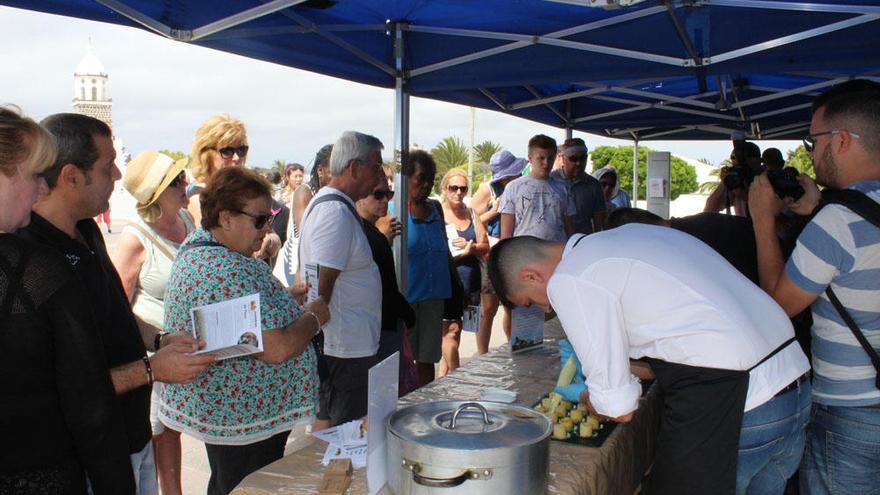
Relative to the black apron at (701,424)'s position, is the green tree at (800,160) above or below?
above

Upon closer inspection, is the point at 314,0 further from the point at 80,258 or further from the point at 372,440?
the point at 372,440

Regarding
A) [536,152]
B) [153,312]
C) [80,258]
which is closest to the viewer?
[80,258]

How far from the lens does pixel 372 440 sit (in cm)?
145

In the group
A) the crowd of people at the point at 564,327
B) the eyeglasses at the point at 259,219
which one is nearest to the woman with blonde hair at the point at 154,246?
the crowd of people at the point at 564,327

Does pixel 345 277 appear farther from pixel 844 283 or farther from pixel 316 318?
pixel 844 283

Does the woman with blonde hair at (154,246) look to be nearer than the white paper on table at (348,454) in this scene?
No

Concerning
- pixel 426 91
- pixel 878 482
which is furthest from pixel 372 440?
pixel 426 91

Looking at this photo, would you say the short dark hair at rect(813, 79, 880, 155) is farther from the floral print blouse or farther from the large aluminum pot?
the floral print blouse

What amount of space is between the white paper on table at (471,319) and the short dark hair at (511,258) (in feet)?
7.64

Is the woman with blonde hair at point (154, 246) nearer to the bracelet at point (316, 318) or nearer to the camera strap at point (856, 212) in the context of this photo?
the bracelet at point (316, 318)

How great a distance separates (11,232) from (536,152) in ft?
13.3

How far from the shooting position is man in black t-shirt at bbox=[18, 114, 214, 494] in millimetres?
1634

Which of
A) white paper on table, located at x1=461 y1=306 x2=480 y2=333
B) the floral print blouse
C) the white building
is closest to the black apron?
the floral print blouse

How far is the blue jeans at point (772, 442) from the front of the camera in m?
1.73
